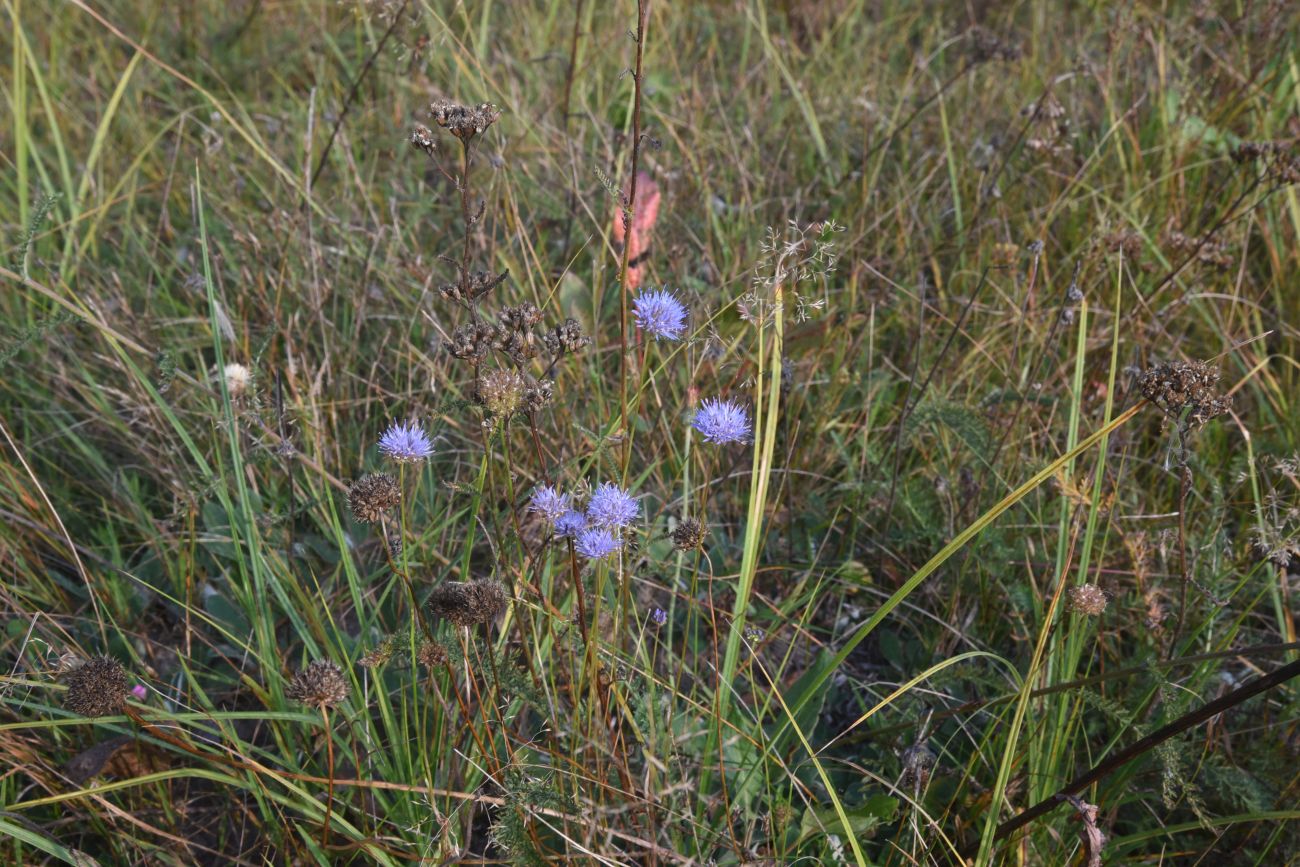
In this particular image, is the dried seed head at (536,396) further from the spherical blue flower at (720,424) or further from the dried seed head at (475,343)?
the spherical blue flower at (720,424)

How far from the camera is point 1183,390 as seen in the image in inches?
51.6

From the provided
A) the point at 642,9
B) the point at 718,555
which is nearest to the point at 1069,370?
the point at 718,555

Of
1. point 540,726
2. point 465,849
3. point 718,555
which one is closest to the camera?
point 465,849

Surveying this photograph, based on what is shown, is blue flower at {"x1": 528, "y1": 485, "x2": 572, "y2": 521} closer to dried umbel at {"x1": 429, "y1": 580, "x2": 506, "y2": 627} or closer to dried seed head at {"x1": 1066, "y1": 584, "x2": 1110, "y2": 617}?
dried umbel at {"x1": 429, "y1": 580, "x2": 506, "y2": 627}

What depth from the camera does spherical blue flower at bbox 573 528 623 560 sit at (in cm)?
118

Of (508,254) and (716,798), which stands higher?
(508,254)

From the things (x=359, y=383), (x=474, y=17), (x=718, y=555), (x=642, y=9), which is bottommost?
(x=718, y=555)

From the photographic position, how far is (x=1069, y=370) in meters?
2.18

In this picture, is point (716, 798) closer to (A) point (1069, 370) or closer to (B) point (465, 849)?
(B) point (465, 849)

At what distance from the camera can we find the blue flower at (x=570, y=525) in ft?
4.00

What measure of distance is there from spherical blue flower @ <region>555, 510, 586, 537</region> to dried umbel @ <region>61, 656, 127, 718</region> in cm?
53

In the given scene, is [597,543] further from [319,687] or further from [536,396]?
[319,687]

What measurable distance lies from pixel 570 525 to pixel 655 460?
620 millimetres

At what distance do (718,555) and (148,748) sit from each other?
0.92m
